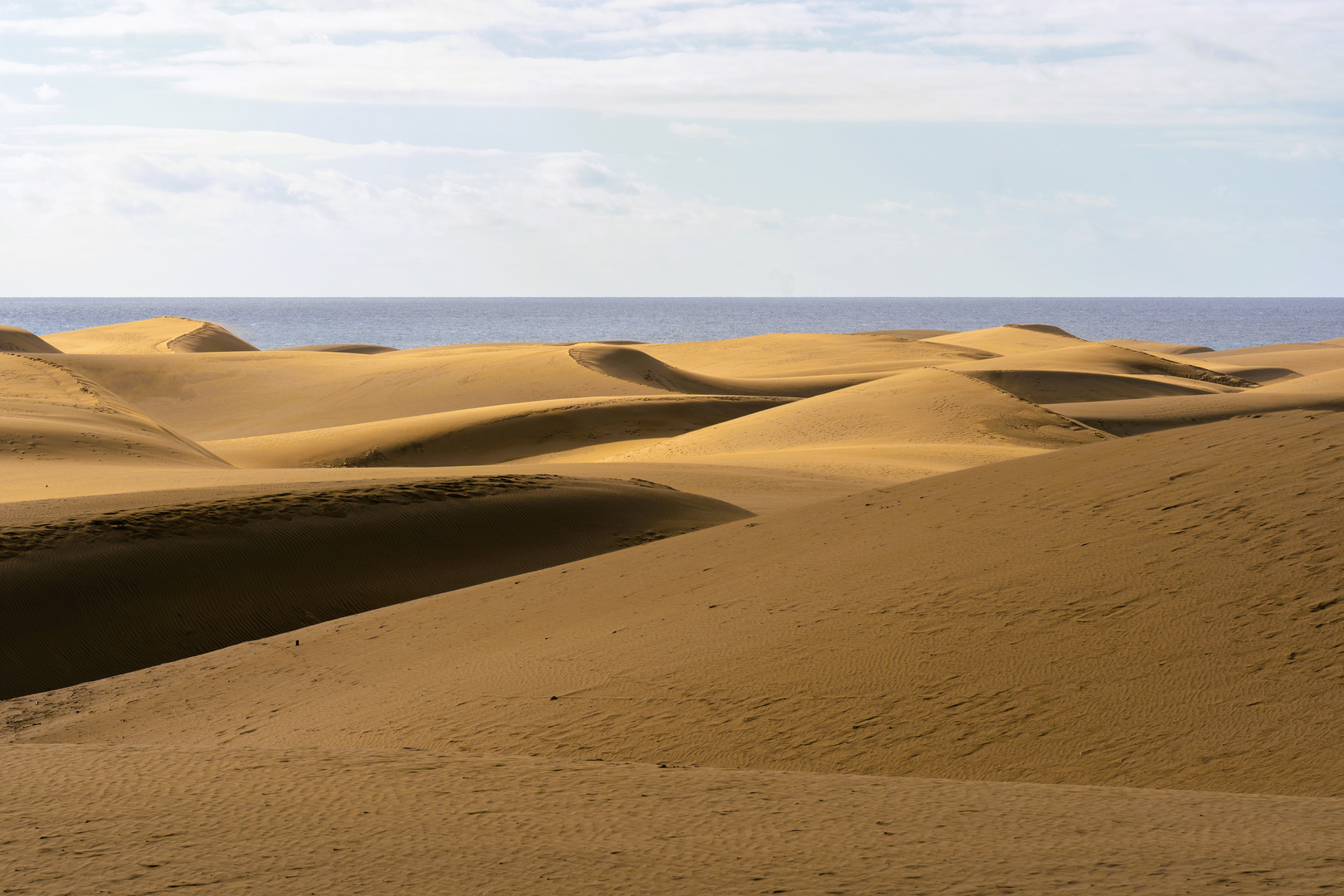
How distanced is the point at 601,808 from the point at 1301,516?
4.59 m

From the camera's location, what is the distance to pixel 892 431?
2375cm

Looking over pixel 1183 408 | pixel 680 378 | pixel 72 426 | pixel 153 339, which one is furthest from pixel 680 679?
pixel 153 339

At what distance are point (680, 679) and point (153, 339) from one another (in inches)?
2228

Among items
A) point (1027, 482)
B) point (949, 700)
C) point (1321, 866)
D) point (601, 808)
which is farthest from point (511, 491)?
point (1321, 866)

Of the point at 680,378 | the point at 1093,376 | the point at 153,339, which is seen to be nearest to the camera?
the point at 1093,376

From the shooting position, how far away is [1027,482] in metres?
8.94

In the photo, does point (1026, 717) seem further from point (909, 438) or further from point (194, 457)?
point (909, 438)

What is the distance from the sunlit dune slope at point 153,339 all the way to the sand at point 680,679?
40237 mm

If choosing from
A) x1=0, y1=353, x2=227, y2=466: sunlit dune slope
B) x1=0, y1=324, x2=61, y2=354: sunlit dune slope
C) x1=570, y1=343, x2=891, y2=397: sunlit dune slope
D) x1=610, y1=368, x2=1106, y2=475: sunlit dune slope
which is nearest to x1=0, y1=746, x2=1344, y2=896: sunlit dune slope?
x1=0, y1=353, x2=227, y2=466: sunlit dune slope

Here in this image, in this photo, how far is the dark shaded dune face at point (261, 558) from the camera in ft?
29.6

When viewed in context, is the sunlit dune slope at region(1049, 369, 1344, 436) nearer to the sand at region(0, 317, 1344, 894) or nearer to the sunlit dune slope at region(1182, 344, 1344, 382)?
the sand at region(0, 317, 1344, 894)

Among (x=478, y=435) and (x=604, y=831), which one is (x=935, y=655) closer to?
(x=604, y=831)

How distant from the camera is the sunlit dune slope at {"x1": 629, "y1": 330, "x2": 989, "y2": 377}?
47344 mm

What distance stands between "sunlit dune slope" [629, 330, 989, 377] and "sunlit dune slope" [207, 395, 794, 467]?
17.2 m
